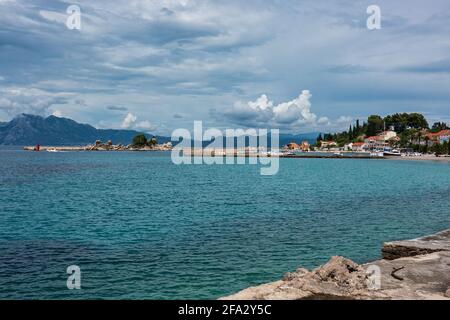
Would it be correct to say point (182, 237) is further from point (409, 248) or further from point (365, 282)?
point (365, 282)

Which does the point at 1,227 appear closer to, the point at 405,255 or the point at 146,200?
the point at 146,200

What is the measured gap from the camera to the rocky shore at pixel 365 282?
49.0 ft

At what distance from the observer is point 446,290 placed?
15.8 m

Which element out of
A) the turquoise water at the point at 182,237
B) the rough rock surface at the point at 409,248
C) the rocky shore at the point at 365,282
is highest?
the rocky shore at the point at 365,282

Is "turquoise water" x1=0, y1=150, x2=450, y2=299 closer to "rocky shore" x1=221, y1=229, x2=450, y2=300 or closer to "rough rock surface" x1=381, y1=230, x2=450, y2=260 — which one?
"rough rock surface" x1=381, y1=230, x2=450, y2=260

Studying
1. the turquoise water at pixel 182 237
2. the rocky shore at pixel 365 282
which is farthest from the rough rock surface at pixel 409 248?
the turquoise water at pixel 182 237

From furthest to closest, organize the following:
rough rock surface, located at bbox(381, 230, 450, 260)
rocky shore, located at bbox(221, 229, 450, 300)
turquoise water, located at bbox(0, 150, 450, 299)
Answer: rough rock surface, located at bbox(381, 230, 450, 260)
turquoise water, located at bbox(0, 150, 450, 299)
rocky shore, located at bbox(221, 229, 450, 300)

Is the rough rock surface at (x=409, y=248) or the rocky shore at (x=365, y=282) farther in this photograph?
the rough rock surface at (x=409, y=248)

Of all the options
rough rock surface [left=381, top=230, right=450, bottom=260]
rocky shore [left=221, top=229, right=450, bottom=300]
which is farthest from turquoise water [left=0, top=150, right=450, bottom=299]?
rocky shore [left=221, top=229, right=450, bottom=300]

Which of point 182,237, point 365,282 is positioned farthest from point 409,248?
point 182,237

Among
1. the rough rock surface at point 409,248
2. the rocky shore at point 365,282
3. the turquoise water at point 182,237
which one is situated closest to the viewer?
the rocky shore at point 365,282

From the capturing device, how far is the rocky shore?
49.0ft

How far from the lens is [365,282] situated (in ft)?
53.0

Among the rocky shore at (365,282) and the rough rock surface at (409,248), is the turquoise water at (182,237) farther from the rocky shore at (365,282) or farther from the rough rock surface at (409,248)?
the rocky shore at (365,282)
